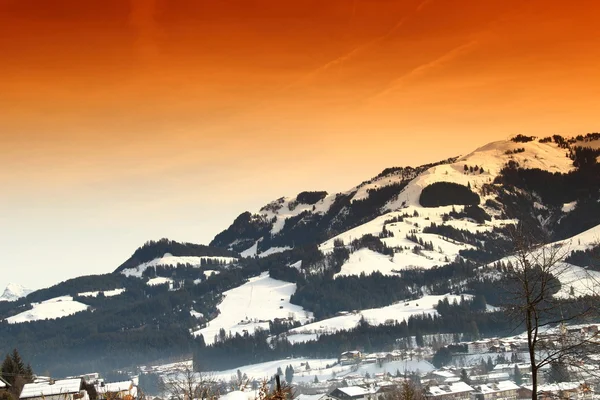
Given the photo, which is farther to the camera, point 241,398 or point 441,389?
point 441,389

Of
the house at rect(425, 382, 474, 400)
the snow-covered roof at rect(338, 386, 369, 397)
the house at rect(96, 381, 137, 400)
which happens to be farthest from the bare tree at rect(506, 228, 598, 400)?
the snow-covered roof at rect(338, 386, 369, 397)

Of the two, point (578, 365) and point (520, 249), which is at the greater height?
point (520, 249)

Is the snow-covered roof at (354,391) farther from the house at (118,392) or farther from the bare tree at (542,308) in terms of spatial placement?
the bare tree at (542,308)

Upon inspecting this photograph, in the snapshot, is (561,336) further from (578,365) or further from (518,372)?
(518,372)

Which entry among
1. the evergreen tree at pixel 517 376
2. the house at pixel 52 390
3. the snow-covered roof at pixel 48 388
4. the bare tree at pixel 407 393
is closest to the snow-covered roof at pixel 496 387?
the evergreen tree at pixel 517 376

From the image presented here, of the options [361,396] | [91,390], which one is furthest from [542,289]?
[361,396]

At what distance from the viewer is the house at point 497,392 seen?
14823cm

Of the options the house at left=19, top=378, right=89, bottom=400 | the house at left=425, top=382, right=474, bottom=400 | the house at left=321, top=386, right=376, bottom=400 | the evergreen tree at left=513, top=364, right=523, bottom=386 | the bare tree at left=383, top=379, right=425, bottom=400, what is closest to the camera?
the bare tree at left=383, top=379, right=425, bottom=400

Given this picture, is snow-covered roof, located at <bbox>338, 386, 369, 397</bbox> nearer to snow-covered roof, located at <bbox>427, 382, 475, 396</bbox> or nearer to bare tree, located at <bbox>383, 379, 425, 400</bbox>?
snow-covered roof, located at <bbox>427, 382, 475, 396</bbox>

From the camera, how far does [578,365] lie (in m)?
22.5

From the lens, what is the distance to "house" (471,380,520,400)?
486 ft

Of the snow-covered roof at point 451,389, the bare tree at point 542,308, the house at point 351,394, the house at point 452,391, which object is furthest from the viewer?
the house at point 351,394

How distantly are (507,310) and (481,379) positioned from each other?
168 metres

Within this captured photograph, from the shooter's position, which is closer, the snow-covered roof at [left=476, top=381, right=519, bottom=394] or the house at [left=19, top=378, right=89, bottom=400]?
the house at [left=19, top=378, right=89, bottom=400]
